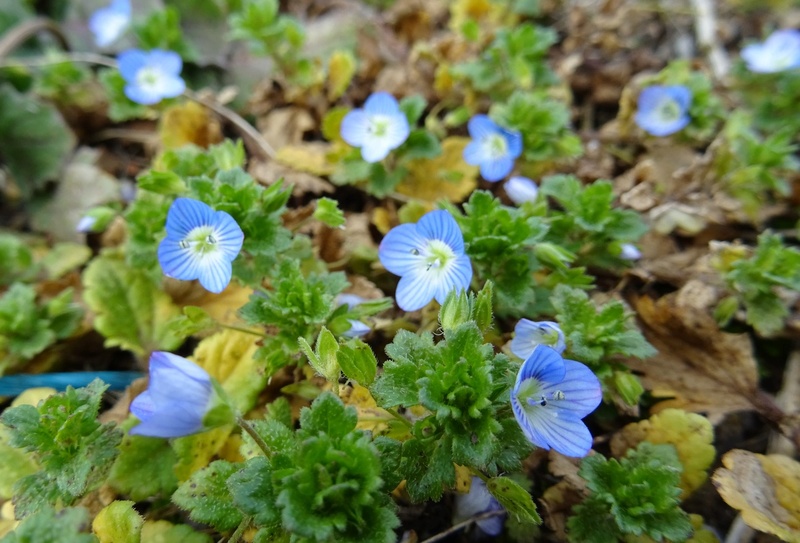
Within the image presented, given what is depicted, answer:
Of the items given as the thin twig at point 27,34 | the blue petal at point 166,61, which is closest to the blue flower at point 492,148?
the blue petal at point 166,61

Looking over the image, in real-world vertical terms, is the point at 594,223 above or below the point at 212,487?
above

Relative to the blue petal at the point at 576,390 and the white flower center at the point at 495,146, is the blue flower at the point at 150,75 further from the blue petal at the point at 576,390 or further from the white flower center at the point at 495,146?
the blue petal at the point at 576,390

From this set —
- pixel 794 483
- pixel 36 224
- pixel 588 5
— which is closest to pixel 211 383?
pixel 794 483

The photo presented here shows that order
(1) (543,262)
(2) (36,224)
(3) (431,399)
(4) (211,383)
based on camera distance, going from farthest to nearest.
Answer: (2) (36,224) < (1) (543,262) < (4) (211,383) < (3) (431,399)

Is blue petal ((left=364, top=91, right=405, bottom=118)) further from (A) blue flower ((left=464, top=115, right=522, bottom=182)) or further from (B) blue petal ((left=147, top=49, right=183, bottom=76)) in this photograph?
(B) blue petal ((left=147, top=49, right=183, bottom=76))

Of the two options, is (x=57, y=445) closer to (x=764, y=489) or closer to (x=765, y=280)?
(x=764, y=489)

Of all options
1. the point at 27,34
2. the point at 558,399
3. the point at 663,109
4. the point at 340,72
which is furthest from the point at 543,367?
the point at 27,34

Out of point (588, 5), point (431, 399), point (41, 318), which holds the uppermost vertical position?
point (588, 5)

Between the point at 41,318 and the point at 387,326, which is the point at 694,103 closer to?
the point at 387,326
